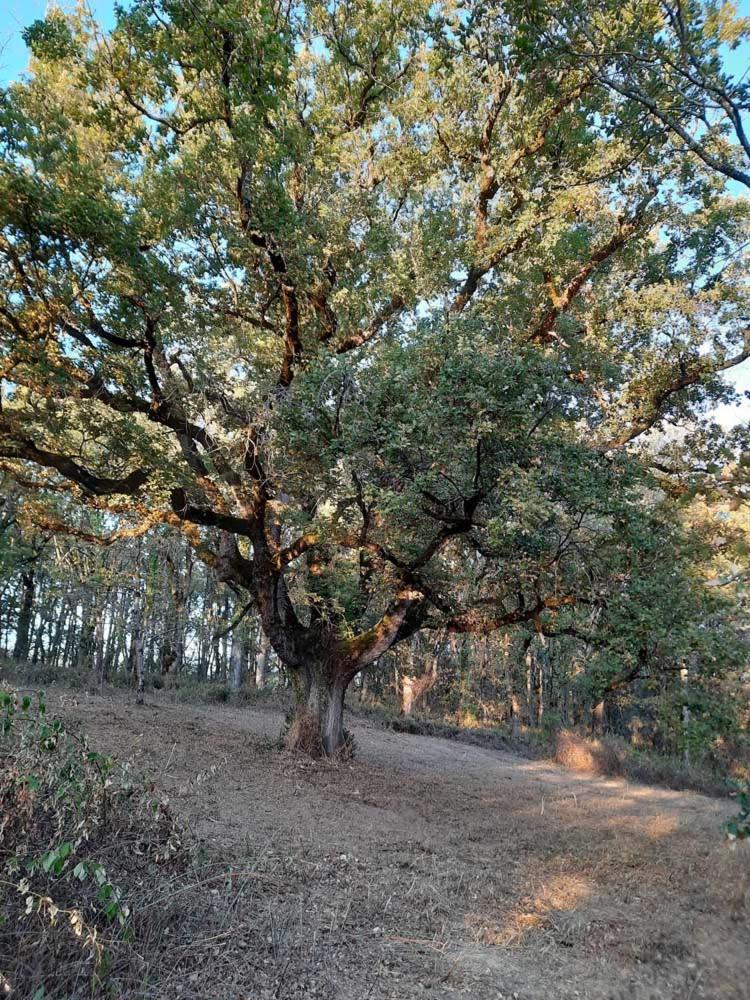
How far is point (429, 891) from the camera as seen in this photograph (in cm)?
508

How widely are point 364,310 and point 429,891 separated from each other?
7689mm

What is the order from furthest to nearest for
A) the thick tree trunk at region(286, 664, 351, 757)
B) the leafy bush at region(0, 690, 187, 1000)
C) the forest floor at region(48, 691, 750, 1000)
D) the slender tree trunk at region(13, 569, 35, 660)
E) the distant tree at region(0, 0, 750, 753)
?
1. the slender tree trunk at region(13, 569, 35, 660)
2. the thick tree trunk at region(286, 664, 351, 757)
3. the distant tree at region(0, 0, 750, 753)
4. the forest floor at region(48, 691, 750, 1000)
5. the leafy bush at region(0, 690, 187, 1000)

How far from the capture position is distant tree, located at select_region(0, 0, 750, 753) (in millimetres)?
6930

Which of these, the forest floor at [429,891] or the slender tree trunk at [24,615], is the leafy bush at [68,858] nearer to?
the forest floor at [429,891]

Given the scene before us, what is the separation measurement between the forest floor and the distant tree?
8.40 feet

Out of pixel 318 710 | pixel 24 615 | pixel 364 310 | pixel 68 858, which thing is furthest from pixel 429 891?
pixel 24 615

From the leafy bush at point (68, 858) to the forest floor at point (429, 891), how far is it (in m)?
0.38

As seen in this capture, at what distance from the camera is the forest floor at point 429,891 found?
3492mm

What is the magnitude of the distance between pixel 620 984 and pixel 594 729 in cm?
2395

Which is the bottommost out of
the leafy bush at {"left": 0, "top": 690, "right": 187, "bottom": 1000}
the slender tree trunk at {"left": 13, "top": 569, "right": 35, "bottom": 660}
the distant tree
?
the leafy bush at {"left": 0, "top": 690, "right": 187, "bottom": 1000}

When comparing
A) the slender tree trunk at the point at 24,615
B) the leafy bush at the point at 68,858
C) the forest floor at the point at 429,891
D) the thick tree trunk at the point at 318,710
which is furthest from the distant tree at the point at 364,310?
the slender tree trunk at the point at 24,615

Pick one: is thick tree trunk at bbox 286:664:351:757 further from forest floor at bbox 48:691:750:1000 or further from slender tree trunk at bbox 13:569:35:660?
slender tree trunk at bbox 13:569:35:660

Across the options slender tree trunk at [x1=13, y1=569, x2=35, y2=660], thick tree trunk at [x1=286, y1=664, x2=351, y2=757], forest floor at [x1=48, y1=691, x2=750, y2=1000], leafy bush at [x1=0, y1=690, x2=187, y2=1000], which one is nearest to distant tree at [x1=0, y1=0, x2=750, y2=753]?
thick tree trunk at [x1=286, y1=664, x2=351, y2=757]

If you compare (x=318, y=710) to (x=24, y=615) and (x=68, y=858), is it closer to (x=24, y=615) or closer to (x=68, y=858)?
(x=68, y=858)
